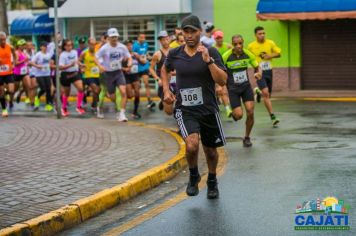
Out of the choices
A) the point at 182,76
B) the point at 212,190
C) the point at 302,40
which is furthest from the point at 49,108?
the point at 212,190

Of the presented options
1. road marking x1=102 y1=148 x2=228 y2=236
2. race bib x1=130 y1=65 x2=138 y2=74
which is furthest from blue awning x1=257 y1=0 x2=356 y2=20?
road marking x1=102 y1=148 x2=228 y2=236

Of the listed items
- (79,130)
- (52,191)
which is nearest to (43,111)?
(79,130)

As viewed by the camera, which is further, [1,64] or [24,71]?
[24,71]

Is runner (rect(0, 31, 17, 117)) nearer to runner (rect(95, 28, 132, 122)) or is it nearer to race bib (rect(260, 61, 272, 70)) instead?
runner (rect(95, 28, 132, 122))

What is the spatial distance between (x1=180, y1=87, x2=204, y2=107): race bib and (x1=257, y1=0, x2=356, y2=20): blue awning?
15.0 meters

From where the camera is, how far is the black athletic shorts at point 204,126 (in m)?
7.95

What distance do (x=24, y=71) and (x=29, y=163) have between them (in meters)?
11.9

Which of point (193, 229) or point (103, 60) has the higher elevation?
point (103, 60)

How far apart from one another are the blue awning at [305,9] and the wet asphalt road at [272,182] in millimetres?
7989

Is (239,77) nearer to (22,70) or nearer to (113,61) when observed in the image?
(113,61)

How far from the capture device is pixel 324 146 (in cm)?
1144

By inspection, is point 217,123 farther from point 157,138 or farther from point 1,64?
point 1,64

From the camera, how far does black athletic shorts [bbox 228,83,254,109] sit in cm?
1217

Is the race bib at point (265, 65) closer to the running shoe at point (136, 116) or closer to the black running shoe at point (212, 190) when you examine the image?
the running shoe at point (136, 116)
